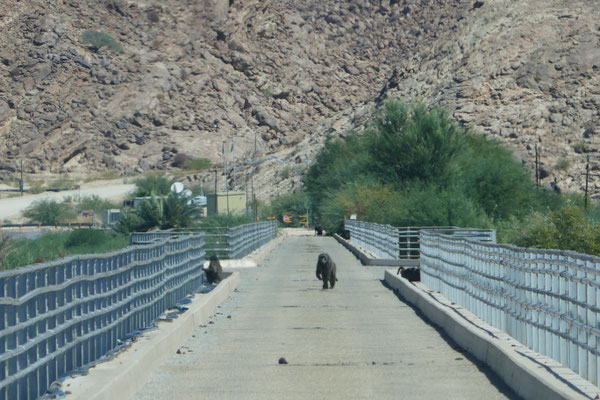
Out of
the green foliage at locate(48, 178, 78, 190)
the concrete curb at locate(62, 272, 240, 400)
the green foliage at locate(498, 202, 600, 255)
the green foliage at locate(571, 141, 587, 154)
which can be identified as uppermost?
the green foliage at locate(571, 141, 587, 154)

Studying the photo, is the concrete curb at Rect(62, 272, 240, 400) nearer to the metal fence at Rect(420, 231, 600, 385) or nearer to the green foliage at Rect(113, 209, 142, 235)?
the metal fence at Rect(420, 231, 600, 385)

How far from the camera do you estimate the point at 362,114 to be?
118188 millimetres

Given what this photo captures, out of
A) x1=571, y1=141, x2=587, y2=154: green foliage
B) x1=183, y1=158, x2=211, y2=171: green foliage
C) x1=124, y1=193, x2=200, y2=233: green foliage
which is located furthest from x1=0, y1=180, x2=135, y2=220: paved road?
x1=124, y1=193, x2=200, y2=233: green foliage

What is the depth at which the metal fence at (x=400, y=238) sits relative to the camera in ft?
95.5

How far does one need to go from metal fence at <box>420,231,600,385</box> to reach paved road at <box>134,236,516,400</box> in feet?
2.18

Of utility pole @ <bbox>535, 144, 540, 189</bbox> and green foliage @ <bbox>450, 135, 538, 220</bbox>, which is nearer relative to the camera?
green foliage @ <bbox>450, 135, 538, 220</bbox>

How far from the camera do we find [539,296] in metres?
10.1

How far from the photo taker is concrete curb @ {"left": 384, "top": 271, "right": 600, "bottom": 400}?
7.98 m

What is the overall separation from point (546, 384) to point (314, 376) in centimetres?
288

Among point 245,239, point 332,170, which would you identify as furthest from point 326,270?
point 332,170

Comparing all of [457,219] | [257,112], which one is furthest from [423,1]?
[457,219]

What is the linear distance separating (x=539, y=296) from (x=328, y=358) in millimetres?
2612

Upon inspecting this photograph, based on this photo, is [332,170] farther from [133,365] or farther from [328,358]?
[133,365]

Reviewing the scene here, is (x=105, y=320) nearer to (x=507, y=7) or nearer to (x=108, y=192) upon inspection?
(x=507, y=7)
